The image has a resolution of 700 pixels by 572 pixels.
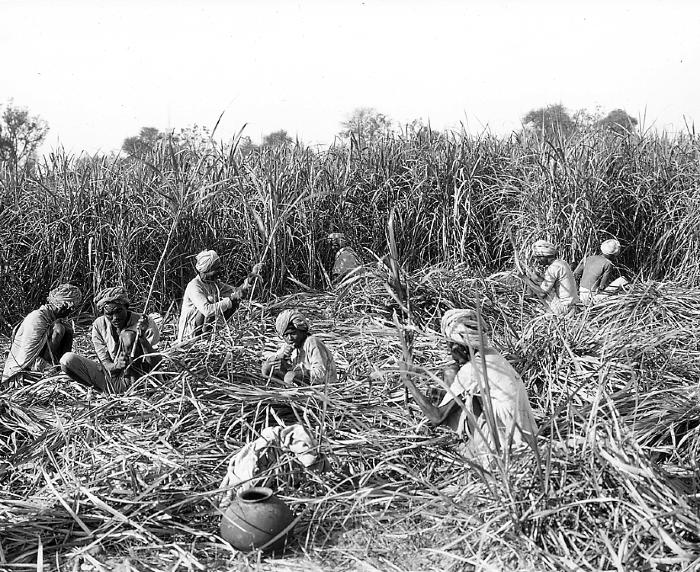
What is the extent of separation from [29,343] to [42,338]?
0.07 m

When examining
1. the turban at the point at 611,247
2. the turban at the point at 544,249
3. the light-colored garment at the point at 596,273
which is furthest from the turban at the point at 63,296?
the turban at the point at 611,247

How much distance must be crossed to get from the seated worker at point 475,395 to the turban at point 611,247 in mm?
2999

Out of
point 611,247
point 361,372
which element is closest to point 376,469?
point 361,372

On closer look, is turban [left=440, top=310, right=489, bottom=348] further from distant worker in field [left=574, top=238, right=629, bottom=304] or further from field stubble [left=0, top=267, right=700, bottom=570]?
distant worker in field [left=574, top=238, right=629, bottom=304]

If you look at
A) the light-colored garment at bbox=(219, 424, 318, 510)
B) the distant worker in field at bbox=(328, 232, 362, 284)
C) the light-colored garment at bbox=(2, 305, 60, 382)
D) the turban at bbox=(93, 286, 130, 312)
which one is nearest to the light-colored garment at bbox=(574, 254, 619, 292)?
the distant worker in field at bbox=(328, 232, 362, 284)

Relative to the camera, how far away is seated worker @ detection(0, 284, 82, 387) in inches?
148

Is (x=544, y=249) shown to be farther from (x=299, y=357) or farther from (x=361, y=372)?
(x=299, y=357)

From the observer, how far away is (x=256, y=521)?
240cm

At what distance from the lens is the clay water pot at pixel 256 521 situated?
240 cm

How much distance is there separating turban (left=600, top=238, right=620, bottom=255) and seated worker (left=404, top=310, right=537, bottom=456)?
3.00 m

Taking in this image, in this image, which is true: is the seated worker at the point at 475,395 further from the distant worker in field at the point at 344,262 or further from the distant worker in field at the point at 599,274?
the distant worker in field at the point at 344,262

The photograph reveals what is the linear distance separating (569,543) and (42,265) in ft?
15.0

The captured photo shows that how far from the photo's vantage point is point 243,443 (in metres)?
3.07

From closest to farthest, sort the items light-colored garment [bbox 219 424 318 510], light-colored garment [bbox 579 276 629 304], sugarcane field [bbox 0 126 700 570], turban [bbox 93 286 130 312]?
sugarcane field [bbox 0 126 700 570], light-colored garment [bbox 219 424 318 510], turban [bbox 93 286 130 312], light-colored garment [bbox 579 276 629 304]
